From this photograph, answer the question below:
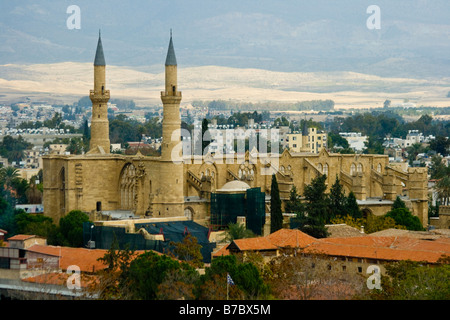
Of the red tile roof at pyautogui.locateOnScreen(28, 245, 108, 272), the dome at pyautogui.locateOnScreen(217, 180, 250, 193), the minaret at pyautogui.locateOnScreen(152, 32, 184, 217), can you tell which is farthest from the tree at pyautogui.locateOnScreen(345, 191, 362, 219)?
the red tile roof at pyautogui.locateOnScreen(28, 245, 108, 272)

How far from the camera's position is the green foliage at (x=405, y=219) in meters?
76.2

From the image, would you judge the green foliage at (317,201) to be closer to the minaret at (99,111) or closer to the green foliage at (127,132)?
the minaret at (99,111)

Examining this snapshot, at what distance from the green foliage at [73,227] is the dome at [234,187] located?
32.4 ft

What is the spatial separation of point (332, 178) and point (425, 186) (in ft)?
22.9

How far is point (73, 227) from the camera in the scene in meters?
68.9

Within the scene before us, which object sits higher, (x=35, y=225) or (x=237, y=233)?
(x=35, y=225)

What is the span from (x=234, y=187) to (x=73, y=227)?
40.2 feet

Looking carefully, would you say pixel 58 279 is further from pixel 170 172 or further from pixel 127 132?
pixel 127 132

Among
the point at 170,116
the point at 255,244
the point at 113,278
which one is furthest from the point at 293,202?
the point at 113,278

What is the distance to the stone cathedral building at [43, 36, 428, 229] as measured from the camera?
238 feet

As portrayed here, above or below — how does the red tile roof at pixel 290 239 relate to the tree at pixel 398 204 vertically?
below

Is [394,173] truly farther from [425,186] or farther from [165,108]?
[165,108]

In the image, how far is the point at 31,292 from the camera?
49.0m

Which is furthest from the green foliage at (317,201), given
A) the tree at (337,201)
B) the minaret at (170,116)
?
the minaret at (170,116)
